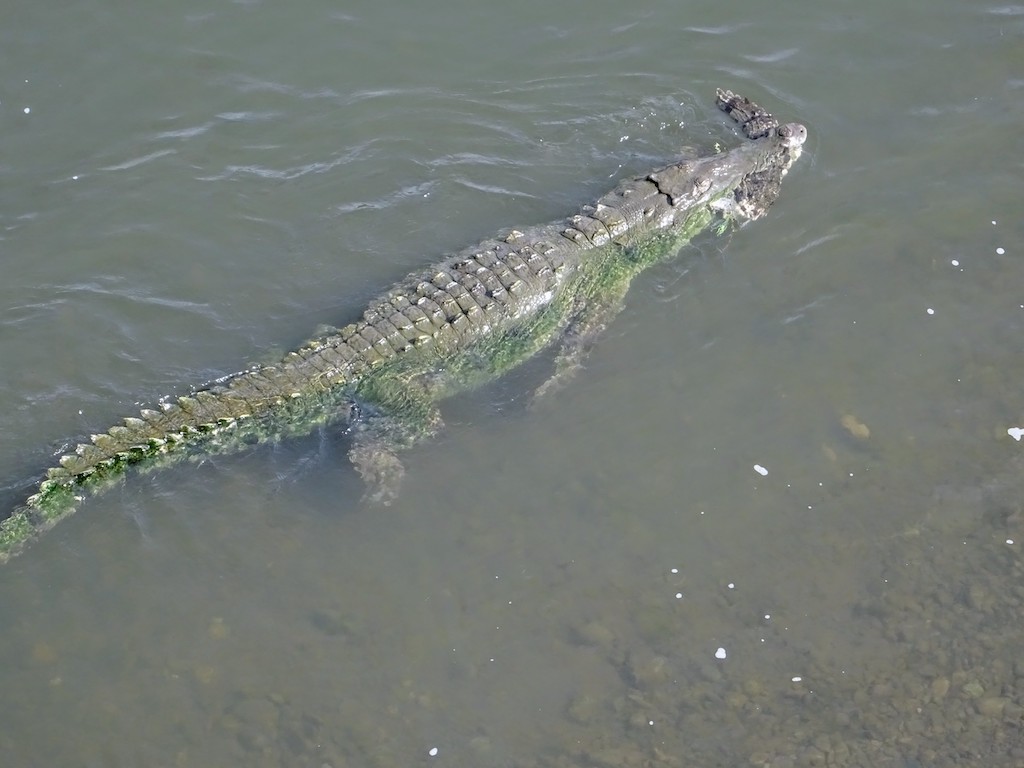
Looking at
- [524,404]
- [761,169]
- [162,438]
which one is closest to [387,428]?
[524,404]

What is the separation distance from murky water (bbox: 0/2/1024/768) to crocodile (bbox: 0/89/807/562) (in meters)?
0.21

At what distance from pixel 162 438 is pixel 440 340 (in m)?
2.29

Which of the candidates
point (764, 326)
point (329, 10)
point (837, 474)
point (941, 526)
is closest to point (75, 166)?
point (329, 10)

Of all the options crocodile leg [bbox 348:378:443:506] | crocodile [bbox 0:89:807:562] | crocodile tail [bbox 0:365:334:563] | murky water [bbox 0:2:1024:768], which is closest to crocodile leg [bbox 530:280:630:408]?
crocodile [bbox 0:89:807:562]

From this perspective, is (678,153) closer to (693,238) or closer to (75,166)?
(693,238)

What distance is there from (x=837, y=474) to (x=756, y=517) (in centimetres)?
79

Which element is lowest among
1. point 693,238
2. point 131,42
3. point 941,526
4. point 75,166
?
point 941,526

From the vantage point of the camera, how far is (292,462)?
26.1ft

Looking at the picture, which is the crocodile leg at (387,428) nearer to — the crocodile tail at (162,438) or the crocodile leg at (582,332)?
the crocodile tail at (162,438)

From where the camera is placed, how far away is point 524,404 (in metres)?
8.43

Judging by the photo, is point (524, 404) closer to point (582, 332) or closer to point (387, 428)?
point (582, 332)

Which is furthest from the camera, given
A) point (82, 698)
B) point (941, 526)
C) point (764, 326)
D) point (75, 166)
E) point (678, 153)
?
point (678, 153)

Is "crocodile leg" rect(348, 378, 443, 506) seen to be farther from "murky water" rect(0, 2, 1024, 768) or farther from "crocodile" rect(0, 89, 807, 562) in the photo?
"murky water" rect(0, 2, 1024, 768)

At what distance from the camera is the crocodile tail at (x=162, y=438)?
725 centimetres
